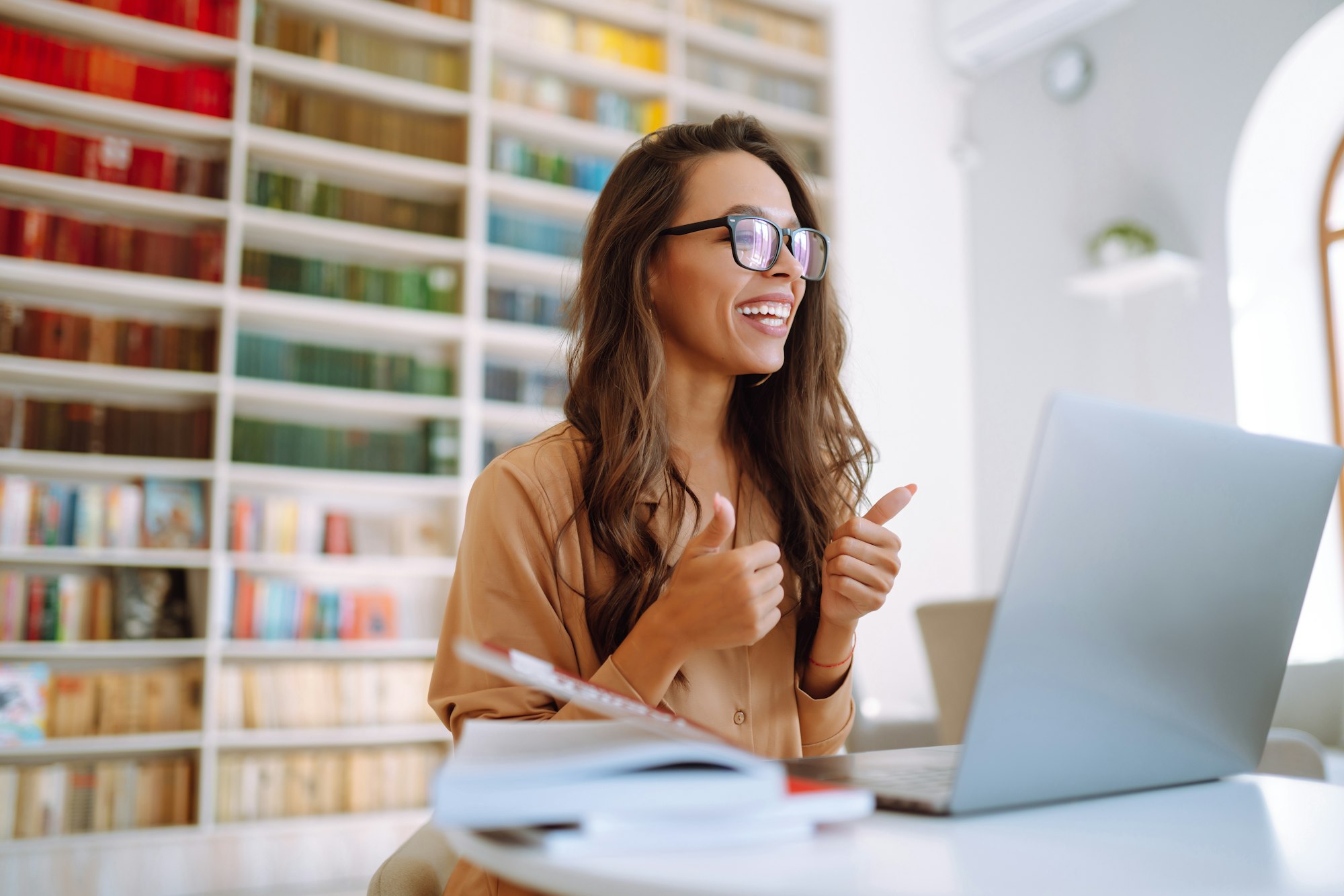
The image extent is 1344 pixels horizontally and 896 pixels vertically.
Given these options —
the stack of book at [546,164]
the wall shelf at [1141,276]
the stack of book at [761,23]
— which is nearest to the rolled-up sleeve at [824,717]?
the stack of book at [546,164]

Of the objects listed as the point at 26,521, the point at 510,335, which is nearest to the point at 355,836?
the point at 26,521

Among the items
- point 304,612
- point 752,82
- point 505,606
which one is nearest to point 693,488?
point 505,606

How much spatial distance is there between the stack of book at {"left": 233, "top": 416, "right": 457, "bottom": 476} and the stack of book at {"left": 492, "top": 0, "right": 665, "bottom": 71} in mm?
1782

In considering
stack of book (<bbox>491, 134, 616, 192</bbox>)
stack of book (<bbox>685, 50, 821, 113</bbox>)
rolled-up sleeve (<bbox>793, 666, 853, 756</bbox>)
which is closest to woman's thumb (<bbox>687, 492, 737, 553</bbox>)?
rolled-up sleeve (<bbox>793, 666, 853, 756</bbox>)

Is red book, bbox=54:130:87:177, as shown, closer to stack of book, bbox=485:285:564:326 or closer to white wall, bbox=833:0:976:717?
stack of book, bbox=485:285:564:326

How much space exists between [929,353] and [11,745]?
176 inches

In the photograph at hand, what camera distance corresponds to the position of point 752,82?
5.02m

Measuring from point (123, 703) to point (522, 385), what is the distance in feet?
6.17

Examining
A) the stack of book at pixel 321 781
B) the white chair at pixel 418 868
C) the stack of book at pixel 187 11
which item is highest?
the stack of book at pixel 187 11

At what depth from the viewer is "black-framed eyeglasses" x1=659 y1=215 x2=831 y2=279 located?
4.21 feet

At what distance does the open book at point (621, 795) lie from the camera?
53 centimetres

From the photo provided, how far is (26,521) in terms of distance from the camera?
332cm

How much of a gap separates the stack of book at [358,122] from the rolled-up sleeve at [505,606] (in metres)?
3.20

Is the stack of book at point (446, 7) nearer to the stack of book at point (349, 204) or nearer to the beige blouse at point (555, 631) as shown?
the stack of book at point (349, 204)
